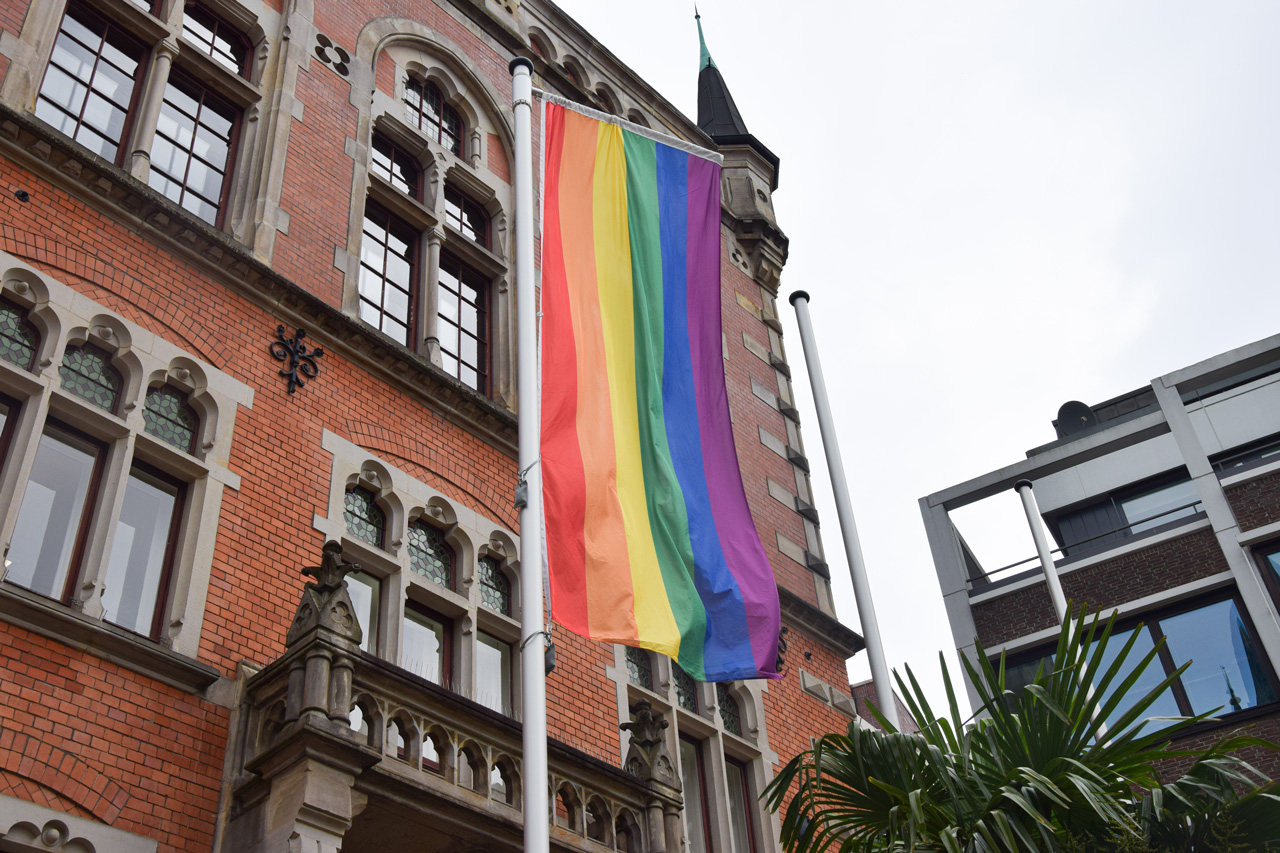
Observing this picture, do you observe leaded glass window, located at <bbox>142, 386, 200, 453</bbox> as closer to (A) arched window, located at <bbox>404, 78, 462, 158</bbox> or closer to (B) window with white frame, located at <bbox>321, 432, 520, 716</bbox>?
(B) window with white frame, located at <bbox>321, 432, 520, 716</bbox>

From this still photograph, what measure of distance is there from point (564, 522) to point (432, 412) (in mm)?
4693

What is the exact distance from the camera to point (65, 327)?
10.6 meters

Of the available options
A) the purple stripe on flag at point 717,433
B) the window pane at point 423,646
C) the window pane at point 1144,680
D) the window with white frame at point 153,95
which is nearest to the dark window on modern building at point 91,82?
the window with white frame at point 153,95

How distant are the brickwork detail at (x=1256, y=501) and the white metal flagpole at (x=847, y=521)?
15092 mm

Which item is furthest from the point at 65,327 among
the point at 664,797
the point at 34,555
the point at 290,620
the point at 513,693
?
the point at 664,797

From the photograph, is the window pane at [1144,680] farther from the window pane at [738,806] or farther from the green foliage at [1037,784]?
the green foliage at [1037,784]

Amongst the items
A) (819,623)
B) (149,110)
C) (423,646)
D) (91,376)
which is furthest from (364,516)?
(819,623)

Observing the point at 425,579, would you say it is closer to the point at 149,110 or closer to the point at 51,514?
the point at 51,514

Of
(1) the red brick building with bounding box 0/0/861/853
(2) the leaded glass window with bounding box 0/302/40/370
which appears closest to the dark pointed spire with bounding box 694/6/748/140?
(1) the red brick building with bounding box 0/0/861/853

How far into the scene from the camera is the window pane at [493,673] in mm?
12547

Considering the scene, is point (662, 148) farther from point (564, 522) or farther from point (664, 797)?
point (664, 797)

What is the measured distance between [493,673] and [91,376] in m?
4.88

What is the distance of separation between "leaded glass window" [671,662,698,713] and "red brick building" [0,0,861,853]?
50mm

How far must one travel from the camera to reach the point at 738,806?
15383 mm
